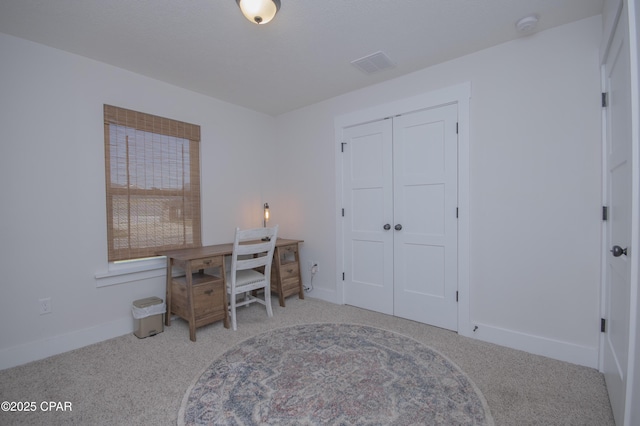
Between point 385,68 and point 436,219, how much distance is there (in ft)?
5.01

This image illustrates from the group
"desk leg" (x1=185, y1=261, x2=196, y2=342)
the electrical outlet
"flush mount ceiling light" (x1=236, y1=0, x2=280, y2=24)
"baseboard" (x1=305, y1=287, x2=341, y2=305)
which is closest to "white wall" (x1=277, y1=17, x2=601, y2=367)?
"baseboard" (x1=305, y1=287, x2=341, y2=305)

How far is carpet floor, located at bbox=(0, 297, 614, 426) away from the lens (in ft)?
4.96

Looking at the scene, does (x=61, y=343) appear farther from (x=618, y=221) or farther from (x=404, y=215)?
(x=618, y=221)

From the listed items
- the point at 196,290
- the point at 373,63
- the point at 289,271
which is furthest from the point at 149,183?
the point at 373,63

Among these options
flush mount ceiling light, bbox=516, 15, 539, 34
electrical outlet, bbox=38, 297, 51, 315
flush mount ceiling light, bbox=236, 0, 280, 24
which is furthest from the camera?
electrical outlet, bbox=38, 297, 51, 315

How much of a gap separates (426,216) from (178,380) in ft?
7.96

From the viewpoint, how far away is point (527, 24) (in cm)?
196

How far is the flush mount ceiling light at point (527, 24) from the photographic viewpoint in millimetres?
1917

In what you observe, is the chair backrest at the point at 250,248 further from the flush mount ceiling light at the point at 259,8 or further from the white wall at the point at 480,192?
the flush mount ceiling light at the point at 259,8

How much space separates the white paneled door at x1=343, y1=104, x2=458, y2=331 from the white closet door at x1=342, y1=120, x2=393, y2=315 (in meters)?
0.01

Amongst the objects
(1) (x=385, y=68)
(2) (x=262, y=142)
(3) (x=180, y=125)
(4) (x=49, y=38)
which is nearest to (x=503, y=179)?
(1) (x=385, y=68)

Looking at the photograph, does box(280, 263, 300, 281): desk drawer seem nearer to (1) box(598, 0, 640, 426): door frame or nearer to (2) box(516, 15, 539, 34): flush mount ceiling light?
(1) box(598, 0, 640, 426): door frame
